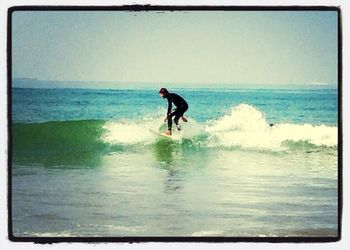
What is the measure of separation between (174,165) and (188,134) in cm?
10

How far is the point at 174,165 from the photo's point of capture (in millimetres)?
2393

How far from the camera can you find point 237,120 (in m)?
2.37

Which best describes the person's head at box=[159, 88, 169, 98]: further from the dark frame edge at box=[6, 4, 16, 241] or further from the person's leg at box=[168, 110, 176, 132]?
the dark frame edge at box=[6, 4, 16, 241]

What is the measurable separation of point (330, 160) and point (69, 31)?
33.6 inches

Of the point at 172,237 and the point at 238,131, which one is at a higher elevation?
the point at 238,131

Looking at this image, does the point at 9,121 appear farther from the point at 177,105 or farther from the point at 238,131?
the point at 238,131

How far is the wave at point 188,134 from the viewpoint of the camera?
2.37 m

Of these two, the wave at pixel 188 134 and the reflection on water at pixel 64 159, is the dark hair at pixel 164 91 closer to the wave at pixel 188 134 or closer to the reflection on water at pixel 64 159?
Result: the wave at pixel 188 134

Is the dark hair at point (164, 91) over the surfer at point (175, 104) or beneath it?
over

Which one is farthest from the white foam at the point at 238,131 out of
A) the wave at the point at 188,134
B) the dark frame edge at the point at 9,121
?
the dark frame edge at the point at 9,121

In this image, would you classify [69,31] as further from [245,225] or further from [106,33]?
[245,225]

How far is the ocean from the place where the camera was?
2.36m

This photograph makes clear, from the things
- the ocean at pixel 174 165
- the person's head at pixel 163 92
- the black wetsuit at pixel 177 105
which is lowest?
the ocean at pixel 174 165

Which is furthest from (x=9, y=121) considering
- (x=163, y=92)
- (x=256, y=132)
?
(x=256, y=132)
